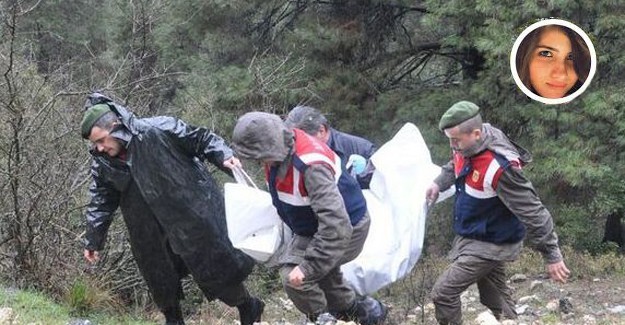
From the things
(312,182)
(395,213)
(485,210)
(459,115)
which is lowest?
(395,213)

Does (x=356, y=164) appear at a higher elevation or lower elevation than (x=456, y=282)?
higher

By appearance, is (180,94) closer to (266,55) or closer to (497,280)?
(266,55)

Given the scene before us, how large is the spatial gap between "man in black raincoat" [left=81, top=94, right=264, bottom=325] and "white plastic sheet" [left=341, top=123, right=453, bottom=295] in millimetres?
767

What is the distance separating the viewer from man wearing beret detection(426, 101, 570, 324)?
4.41 metres

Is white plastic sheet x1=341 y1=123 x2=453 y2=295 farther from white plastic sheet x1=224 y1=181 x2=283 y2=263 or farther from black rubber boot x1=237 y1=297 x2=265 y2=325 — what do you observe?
white plastic sheet x1=224 y1=181 x2=283 y2=263

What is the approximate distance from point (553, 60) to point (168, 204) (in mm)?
3108

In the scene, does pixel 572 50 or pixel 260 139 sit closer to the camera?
pixel 260 139

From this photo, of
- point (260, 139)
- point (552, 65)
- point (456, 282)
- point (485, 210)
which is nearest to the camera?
point (260, 139)

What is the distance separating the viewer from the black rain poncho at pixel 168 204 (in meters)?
4.66

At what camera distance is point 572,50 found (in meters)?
6.22

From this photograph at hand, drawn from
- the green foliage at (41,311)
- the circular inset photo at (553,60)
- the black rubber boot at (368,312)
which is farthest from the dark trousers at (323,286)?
the circular inset photo at (553,60)

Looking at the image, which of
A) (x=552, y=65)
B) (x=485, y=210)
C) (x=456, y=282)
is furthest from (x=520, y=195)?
(x=552, y=65)

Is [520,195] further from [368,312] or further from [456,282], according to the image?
[368,312]

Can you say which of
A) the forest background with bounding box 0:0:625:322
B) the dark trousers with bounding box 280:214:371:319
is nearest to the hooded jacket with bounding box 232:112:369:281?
the dark trousers with bounding box 280:214:371:319
